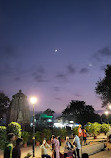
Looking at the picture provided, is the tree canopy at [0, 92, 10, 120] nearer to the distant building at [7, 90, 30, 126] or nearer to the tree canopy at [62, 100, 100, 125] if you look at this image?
the distant building at [7, 90, 30, 126]

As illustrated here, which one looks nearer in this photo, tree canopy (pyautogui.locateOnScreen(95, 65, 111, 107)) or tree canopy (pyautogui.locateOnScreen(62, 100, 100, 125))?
tree canopy (pyautogui.locateOnScreen(95, 65, 111, 107))

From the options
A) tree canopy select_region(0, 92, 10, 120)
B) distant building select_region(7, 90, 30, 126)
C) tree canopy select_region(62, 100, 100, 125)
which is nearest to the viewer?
distant building select_region(7, 90, 30, 126)

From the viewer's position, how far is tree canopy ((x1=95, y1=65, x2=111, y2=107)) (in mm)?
31186

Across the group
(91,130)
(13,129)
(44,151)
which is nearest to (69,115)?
(91,130)

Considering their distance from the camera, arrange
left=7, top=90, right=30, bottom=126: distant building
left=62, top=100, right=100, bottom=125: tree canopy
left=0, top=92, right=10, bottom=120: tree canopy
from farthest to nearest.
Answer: left=62, top=100, right=100, bottom=125: tree canopy → left=0, top=92, right=10, bottom=120: tree canopy → left=7, top=90, right=30, bottom=126: distant building

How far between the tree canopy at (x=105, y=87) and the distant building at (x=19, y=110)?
18.2 m

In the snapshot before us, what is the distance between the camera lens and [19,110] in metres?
30.9

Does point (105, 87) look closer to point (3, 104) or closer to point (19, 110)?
point (19, 110)

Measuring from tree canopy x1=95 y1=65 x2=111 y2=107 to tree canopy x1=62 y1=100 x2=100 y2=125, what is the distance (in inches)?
1497

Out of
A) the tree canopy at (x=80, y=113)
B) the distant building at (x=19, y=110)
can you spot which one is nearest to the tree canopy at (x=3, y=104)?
the distant building at (x=19, y=110)

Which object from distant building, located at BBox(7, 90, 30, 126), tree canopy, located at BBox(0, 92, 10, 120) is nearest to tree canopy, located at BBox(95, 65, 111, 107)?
distant building, located at BBox(7, 90, 30, 126)

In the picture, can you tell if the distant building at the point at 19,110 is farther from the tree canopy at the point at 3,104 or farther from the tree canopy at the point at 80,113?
the tree canopy at the point at 80,113

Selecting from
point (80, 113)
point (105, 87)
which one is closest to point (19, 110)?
point (105, 87)

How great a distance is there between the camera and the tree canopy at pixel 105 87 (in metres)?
31.2
